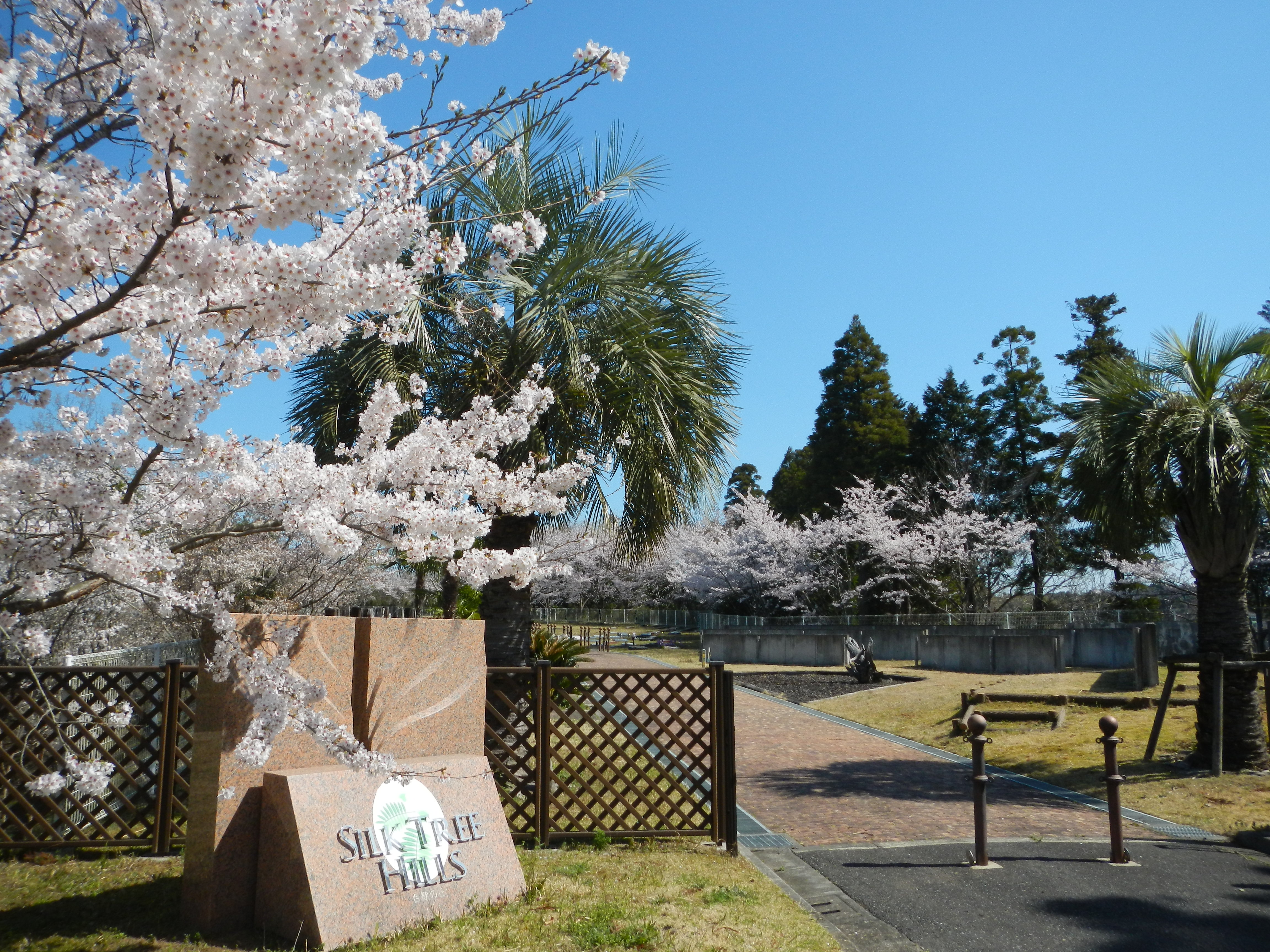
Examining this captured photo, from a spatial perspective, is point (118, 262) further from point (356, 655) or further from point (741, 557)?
point (741, 557)

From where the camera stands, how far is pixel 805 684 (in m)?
19.5

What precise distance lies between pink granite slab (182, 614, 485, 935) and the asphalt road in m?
2.85

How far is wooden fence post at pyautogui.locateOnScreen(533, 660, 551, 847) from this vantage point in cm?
620

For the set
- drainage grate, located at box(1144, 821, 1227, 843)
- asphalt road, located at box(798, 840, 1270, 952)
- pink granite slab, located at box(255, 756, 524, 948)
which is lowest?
drainage grate, located at box(1144, 821, 1227, 843)

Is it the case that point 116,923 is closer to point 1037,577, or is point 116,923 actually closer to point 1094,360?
point 1094,360

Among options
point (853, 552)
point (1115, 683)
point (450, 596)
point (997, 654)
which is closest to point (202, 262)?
point (450, 596)

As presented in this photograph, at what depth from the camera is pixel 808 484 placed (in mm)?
39062

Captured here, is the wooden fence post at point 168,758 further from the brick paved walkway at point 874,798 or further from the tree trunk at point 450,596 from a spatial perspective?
the tree trunk at point 450,596

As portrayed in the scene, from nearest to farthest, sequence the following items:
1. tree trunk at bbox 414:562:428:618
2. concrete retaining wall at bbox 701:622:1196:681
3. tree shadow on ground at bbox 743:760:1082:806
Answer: tree shadow on ground at bbox 743:760:1082:806, tree trunk at bbox 414:562:428:618, concrete retaining wall at bbox 701:622:1196:681

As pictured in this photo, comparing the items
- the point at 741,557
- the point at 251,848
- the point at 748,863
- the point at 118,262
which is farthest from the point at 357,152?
the point at 741,557

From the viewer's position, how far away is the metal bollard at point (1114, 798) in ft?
19.4

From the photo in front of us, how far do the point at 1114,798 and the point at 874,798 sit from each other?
8.83 feet

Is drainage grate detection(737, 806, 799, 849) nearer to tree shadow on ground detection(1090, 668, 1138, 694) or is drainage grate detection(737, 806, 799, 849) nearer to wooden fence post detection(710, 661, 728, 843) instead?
wooden fence post detection(710, 661, 728, 843)

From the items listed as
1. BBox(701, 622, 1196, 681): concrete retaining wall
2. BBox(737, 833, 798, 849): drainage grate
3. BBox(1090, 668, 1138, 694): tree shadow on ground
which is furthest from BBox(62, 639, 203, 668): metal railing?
BBox(1090, 668, 1138, 694): tree shadow on ground
